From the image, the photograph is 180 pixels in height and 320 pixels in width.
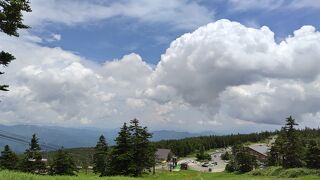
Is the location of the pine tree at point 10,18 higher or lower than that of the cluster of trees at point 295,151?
higher

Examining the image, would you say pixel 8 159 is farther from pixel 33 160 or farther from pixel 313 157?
pixel 313 157

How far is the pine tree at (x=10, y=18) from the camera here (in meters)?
25.7

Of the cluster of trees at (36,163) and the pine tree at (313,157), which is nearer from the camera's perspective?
the cluster of trees at (36,163)

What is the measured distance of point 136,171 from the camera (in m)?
61.1

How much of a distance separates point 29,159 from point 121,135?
25.8 meters

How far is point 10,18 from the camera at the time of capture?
2616cm

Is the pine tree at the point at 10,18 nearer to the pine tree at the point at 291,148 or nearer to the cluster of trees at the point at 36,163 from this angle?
the cluster of trees at the point at 36,163

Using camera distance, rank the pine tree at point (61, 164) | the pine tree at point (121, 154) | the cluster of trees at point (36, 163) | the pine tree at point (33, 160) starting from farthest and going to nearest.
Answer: the pine tree at point (33, 160) → the cluster of trees at point (36, 163) → the pine tree at point (61, 164) → the pine tree at point (121, 154)

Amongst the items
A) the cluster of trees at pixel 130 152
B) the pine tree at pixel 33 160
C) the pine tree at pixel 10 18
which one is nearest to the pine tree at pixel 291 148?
the cluster of trees at pixel 130 152

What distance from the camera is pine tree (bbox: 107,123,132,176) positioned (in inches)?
2383

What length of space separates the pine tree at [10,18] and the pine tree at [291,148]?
74.6 metres

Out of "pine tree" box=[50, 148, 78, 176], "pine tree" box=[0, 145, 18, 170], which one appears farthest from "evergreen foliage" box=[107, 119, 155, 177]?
"pine tree" box=[0, 145, 18, 170]

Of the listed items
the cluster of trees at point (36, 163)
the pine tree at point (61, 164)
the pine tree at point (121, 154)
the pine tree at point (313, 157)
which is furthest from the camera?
the pine tree at point (313, 157)

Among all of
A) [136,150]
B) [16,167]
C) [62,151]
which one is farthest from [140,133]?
[16,167]
